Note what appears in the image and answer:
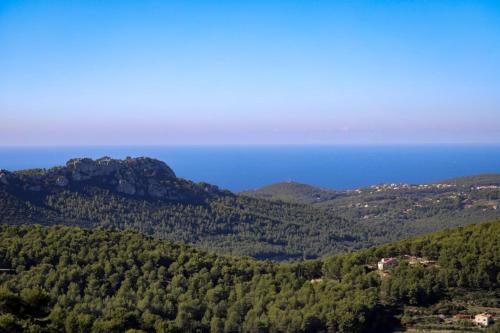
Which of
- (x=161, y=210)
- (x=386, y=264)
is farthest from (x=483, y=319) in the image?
(x=161, y=210)

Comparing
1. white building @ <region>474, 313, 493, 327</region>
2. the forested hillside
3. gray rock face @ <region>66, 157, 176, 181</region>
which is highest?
gray rock face @ <region>66, 157, 176, 181</region>

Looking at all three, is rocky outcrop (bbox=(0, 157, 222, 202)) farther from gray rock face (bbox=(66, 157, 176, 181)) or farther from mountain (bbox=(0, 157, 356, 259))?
mountain (bbox=(0, 157, 356, 259))

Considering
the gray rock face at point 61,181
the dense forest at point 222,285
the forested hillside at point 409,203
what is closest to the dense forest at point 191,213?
the gray rock face at point 61,181

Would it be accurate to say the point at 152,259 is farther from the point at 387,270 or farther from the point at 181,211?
the point at 181,211

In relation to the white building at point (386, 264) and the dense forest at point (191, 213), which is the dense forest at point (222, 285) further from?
the dense forest at point (191, 213)

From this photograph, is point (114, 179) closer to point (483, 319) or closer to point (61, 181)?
point (61, 181)

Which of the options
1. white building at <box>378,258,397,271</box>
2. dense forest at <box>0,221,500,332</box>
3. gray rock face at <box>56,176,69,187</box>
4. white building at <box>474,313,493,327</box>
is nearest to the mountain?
gray rock face at <box>56,176,69,187</box>

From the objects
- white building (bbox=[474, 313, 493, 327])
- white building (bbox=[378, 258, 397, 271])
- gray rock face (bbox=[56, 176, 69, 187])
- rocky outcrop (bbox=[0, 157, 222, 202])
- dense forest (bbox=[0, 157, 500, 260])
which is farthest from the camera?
gray rock face (bbox=[56, 176, 69, 187])

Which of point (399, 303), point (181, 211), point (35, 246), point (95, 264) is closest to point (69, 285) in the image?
point (95, 264)
